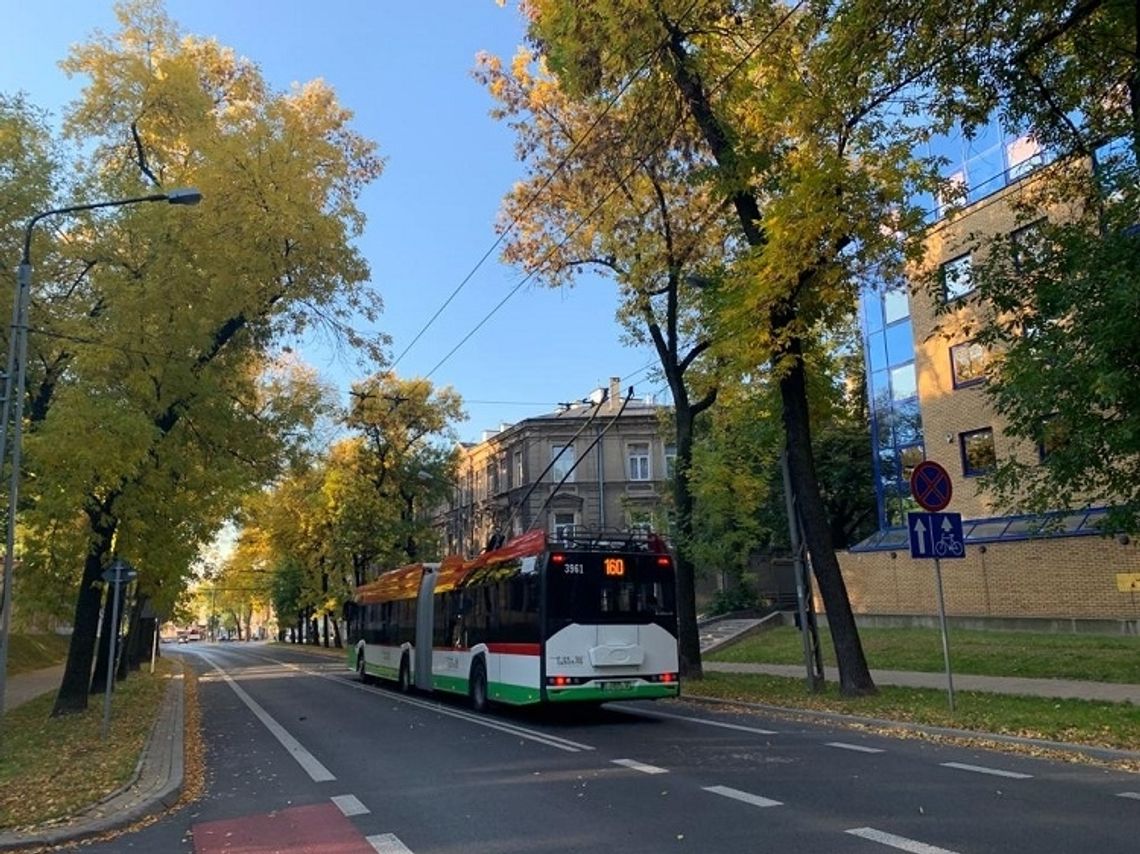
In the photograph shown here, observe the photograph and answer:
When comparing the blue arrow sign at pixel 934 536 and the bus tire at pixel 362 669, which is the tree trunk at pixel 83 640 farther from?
the blue arrow sign at pixel 934 536

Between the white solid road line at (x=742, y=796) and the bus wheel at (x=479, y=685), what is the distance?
9.05 meters

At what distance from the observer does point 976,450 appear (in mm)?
28266

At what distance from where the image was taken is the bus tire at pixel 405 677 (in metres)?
22.7

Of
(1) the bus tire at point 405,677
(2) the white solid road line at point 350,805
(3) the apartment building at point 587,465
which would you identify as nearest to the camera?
(2) the white solid road line at point 350,805

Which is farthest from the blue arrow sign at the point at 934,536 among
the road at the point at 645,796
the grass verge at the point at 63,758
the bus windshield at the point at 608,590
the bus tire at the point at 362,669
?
the bus tire at the point at 362,669

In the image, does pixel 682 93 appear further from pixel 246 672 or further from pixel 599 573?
pixel 246 672

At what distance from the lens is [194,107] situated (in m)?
18.0

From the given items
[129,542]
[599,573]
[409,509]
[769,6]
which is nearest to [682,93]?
[769,6]

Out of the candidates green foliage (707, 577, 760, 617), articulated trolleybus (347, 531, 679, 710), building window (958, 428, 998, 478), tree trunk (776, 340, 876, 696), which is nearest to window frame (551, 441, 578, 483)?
green foliage (707, 577, 760, 617)

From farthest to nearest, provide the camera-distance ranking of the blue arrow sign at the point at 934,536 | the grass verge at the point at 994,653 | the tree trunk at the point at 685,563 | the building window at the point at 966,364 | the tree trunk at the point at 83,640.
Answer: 1. the building window at the point at 966,364
2. the tree trunk at the point at 685,563
3. the tree trunk at the point at 83,640
4. the grass verge at the point at 994,653
5. the blue arrow sign at the point at 934,536

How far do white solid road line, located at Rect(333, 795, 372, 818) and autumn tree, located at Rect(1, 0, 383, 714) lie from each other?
321 inches

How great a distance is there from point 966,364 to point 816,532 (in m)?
15.9

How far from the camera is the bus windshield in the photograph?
14.6 meters

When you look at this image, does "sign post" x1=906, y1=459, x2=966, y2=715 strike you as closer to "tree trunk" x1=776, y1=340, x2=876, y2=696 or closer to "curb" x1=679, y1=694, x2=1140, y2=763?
"curb" x1=679, y1=694, x2=1140, y2=763
